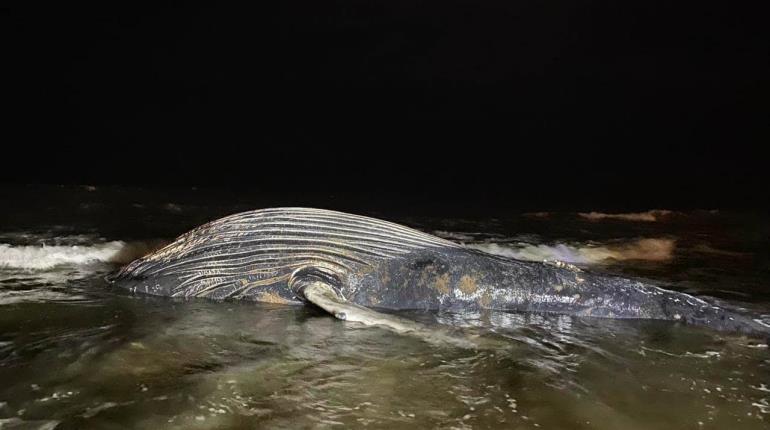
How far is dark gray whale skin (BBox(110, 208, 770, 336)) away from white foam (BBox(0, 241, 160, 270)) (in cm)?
217

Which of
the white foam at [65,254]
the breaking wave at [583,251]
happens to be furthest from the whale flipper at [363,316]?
the breaking wave at [583,251]

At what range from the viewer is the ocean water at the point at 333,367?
3.71 m

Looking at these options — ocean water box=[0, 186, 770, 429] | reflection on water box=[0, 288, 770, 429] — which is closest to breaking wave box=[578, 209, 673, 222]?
ocean water box=[0, 186, 770, 429]

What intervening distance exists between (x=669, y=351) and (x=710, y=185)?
34890 mm

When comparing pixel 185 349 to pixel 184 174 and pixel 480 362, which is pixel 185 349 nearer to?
pixel 480 362

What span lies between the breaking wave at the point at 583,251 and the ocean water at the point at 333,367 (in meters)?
2.75

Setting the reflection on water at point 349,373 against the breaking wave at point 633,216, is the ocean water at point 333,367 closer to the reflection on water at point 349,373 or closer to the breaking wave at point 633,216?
the reflection on water at point 349,373

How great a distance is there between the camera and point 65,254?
872cm

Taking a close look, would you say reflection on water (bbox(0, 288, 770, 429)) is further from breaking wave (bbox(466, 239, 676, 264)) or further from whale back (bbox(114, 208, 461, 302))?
breaking wave (bbox(466, 239, 676, 264))

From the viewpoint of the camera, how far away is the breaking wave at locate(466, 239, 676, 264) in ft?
36.4

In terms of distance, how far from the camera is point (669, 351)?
5332mm

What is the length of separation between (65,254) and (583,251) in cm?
883

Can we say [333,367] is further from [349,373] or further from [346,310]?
[346,310]

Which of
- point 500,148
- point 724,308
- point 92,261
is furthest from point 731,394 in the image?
point 500,148
